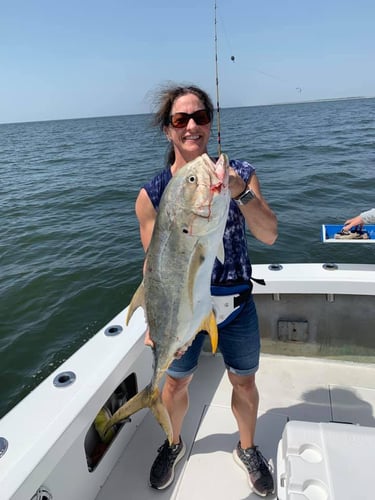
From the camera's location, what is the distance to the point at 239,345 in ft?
7.06

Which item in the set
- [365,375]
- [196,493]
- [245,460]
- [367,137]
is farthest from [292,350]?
[367,137]

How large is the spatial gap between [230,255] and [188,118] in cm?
75

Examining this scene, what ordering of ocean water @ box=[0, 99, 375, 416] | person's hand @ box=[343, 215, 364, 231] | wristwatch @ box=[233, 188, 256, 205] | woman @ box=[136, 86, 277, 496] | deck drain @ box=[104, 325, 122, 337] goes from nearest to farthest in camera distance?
wristwatch @ box=[233, 188, 256, 205]
woman @ box=[136, 86, 277, 496]
deck drain @ box=[104, 325, 122, 337]
person's hand @ box=[343, 215, 364, 231]
ocean water @ box=[0, 99, 375, 416]

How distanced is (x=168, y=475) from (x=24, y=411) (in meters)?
1.09

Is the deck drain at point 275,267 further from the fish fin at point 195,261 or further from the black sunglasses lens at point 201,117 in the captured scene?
the fish fin at point 195,261

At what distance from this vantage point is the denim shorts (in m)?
2.13

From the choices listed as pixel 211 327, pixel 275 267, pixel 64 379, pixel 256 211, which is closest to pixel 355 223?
pixel 275 267

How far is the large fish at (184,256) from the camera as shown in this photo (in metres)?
1.50

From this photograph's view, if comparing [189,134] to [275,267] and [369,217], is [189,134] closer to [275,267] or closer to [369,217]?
[275,267]

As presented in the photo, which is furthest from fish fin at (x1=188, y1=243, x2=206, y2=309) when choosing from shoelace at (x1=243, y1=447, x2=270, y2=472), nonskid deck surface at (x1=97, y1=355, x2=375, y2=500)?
nonskid deck surface at (x1=97, y1=355, x2=375, y2=500)

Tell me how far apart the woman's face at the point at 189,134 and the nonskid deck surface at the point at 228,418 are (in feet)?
6.68

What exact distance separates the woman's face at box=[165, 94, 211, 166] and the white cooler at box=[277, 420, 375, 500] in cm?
140

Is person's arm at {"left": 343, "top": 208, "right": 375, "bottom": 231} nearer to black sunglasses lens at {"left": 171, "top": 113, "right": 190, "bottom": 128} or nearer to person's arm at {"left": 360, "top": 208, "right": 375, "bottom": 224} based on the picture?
person's arm at {"left": 360, "top": 208, "right": 375, "bottom": 224}

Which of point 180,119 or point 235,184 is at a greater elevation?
point 180,119
